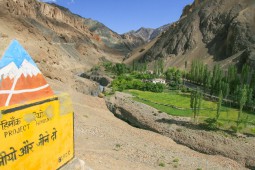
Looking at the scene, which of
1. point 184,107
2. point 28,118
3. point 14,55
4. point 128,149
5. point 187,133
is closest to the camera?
point 28,118

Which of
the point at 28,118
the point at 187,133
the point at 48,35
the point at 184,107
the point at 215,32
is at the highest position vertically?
the point at 215,32

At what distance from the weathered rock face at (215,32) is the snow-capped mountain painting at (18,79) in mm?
93601

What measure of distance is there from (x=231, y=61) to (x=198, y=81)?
2035cm

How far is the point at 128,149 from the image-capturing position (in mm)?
28578

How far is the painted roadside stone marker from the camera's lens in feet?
27.8

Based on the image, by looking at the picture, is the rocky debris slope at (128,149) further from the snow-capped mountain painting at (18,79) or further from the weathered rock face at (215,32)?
the weathered rock face at (215,32)

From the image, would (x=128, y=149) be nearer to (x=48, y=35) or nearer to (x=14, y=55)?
(x=14, y=55)

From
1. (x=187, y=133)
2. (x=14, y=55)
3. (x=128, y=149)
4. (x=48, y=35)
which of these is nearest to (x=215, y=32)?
(x=48, y=35)

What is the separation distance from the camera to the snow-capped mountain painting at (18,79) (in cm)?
877

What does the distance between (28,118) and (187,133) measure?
29089 mm

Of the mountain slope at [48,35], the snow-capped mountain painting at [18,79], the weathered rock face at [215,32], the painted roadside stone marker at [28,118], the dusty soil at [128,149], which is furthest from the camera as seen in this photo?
the weathered rock face at [215,32]

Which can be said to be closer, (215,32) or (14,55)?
(14,55)

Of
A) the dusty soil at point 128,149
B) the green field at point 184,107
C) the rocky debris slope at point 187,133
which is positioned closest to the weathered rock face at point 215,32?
the green field at point 184,107

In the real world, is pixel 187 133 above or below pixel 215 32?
below
